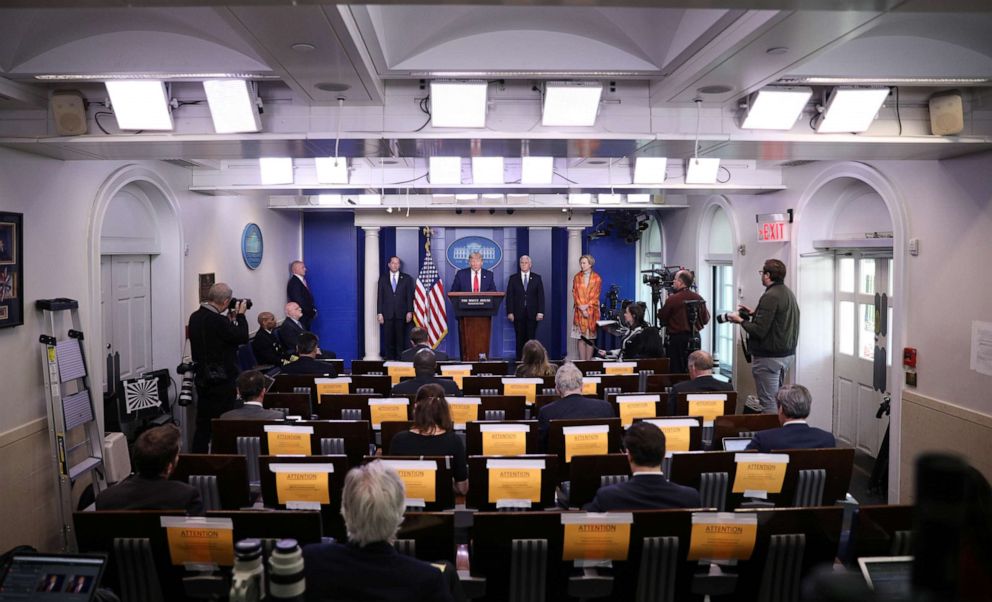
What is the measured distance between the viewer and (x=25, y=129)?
434 cm

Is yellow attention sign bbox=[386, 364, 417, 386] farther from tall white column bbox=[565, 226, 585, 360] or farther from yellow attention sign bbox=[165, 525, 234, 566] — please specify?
tall white column bbox=[565, 226, 585, 360]

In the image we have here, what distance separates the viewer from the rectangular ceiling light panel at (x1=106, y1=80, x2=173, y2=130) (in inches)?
159

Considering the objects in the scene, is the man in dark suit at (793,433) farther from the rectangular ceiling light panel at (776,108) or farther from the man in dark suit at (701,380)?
the rectangular ceiling light panel at (776,108)

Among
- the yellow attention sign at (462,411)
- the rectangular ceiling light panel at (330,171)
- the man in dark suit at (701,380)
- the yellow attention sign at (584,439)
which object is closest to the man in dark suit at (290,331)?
the rectangular ceiling light panel at (330,171)

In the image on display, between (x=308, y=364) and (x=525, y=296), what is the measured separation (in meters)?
6.09

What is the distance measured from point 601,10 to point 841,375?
5283mm

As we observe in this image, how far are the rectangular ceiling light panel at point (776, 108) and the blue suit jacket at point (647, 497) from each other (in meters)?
2.47

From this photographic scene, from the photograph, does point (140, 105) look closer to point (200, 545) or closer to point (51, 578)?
point (200, 545)

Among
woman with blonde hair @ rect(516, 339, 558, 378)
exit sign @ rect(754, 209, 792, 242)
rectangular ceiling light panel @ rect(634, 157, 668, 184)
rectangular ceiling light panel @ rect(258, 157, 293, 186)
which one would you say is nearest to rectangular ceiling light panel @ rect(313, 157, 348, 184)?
rectangular ceiling light panel @ rect(258, 157, 293, 186)

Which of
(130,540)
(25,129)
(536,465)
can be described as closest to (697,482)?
(536,465)

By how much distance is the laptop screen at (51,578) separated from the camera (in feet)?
6.44

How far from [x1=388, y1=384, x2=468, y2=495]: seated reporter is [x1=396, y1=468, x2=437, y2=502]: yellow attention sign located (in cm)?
44

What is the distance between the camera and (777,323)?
20.1 ft

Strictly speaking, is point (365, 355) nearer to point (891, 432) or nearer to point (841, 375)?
point (841, 375)
